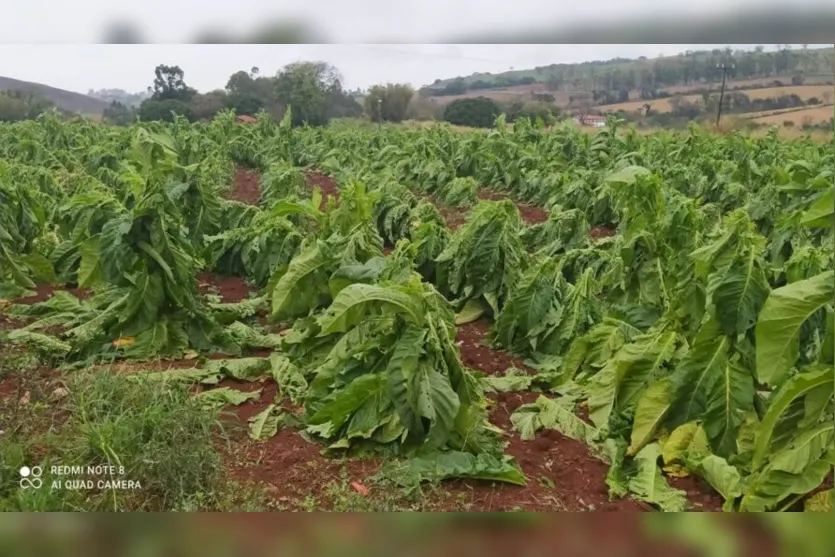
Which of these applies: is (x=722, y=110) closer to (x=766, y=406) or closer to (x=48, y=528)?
(x=766, y=406)

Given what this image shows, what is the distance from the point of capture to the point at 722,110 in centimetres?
337

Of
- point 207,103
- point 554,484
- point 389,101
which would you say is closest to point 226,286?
point 207,103

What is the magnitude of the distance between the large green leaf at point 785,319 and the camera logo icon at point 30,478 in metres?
2.70

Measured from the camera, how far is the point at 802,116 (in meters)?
3.13

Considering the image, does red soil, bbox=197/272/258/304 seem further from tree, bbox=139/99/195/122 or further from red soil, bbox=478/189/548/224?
red soil, bbox=478/189/548/224

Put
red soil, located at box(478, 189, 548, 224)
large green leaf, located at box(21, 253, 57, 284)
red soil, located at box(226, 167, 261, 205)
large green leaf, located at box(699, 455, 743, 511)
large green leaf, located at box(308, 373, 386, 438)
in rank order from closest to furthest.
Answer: large green leaf, located at box(699, 455, 743, 511)
large green leaf, located at box(308, 373, 386, 438)
large green leaf, located at box(21, 253, 57, 284)
red soil, located at box(478, 189, 548, 224)
red soil, located at box(226, 167, 261, 205)

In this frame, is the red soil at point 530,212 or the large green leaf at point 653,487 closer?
the large green leaf at point 653,487

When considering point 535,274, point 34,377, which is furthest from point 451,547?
point 535,274

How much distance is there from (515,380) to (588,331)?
0.64m

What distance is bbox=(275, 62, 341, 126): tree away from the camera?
9.80 ft

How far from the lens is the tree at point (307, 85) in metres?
2.99

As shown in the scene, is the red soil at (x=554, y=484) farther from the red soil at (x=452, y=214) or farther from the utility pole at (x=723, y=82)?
the red soil at (x=452, y=214)

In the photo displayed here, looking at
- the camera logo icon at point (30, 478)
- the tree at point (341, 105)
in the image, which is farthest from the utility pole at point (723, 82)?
the camera logo icon at point (30, 478)

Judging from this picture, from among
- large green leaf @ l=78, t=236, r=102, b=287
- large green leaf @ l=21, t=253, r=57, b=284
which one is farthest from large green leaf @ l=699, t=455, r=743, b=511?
large green leaf @ l=21, t=253, r=57, b=284
